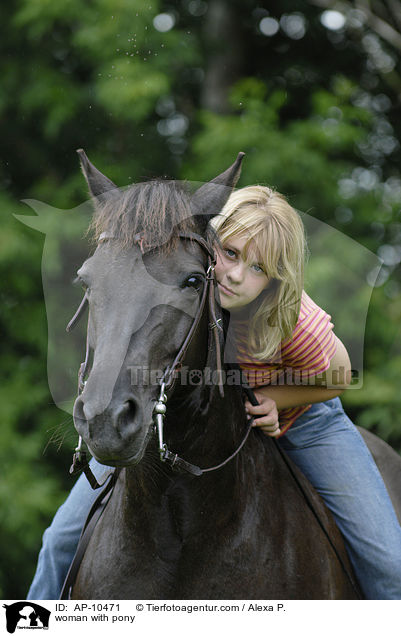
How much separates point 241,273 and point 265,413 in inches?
22.9

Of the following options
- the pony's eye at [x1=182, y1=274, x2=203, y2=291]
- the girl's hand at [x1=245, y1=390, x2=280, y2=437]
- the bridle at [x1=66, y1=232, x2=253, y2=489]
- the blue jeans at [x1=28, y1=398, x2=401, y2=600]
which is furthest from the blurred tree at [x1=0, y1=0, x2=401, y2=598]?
the pony's eye at [x1=182, y1=274, x2=203, y2=291]

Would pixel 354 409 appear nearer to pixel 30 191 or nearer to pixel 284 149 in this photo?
pixel 284 149

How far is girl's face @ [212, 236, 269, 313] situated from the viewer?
7.77 feet

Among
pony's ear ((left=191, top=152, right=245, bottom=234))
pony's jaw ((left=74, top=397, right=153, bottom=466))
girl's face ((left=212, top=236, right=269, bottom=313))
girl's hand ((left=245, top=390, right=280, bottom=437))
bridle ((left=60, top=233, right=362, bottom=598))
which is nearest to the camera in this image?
pony's jaw ((left=74, top=397, right=153, bottom=466))

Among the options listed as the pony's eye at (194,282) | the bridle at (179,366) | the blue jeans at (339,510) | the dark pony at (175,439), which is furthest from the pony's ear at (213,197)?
the blue jeans at (339,510)

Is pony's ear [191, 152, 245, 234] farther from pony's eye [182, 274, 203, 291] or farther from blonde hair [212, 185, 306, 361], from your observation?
pony's eye [182, 274, 203, 291]

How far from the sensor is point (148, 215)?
6.49ft

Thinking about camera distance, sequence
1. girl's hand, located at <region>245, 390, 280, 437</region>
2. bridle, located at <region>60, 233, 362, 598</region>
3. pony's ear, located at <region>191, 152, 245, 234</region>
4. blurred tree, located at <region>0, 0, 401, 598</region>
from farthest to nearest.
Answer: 1. blurred tree, located at <region>0, 0, 401, 598</region>
2. girl's hand, located at <region>245, 390, 280, 437</region>
3. pony's ear, located at <region>191, 152, 245, 234</region>
4. bridle, located at <region>60, 233, 362, 598</region>

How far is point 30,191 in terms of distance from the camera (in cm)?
601

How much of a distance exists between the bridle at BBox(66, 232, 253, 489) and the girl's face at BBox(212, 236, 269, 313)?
0.18 meters
